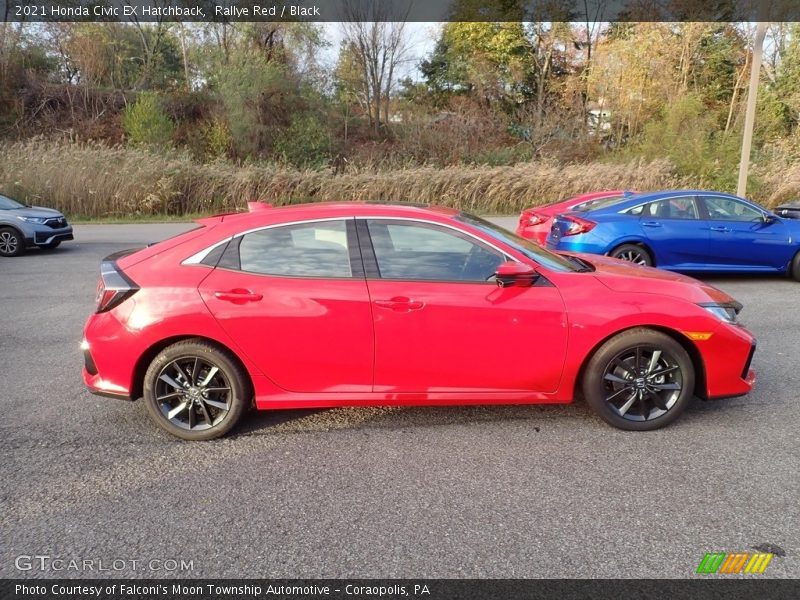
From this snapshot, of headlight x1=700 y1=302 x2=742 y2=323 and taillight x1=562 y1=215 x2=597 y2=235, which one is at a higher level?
taillight x1=562 y1=215 x2=597 y2=235

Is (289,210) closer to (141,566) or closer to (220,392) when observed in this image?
(220,392)

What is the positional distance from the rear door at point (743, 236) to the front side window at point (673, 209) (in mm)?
205

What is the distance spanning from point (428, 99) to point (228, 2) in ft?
48.9

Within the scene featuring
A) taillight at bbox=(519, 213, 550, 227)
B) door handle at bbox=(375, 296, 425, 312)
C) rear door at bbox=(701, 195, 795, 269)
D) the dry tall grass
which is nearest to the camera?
door handle at bbox=(375, 296, 425, 312)

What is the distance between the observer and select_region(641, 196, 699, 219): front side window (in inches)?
333

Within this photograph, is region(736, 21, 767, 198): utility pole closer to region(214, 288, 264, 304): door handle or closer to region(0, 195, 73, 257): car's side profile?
region(214, 288, 264, 304): door handle

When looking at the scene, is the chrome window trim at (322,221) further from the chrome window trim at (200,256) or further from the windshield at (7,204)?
the windshield at (7,204)

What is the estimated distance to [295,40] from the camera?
39.0 m

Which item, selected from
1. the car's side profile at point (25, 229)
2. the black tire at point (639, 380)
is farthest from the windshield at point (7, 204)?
the black tire at point (639, 380)

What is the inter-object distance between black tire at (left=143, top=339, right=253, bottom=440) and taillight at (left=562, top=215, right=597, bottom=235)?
19.8 feet

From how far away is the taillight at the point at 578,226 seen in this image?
27.2 feet

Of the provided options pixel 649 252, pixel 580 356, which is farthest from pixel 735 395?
pixel 649 252

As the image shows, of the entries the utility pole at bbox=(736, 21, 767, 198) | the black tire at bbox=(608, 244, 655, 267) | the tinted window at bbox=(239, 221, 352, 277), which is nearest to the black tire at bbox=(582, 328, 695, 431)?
the tinted window at bbox=(239, 221, 352, 277)

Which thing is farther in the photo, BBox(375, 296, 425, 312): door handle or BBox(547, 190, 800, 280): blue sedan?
BBox(547, 190, 800, 280): blue sedan
